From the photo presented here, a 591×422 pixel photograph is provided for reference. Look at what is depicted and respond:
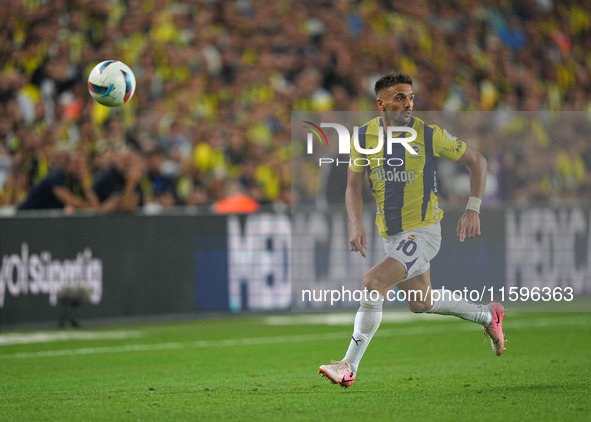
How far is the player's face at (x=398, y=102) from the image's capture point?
7816 mm

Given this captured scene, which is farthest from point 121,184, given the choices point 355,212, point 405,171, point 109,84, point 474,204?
point 474,204

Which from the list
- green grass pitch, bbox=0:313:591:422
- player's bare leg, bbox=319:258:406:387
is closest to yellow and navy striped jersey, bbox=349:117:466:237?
player's bare leg, bbox=319:258:406:387

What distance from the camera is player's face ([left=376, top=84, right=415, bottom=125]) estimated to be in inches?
308

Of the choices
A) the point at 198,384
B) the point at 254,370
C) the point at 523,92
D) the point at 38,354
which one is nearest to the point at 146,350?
the point at 38,354

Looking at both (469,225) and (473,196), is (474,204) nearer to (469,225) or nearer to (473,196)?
(473,196)

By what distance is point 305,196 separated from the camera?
51.9ft

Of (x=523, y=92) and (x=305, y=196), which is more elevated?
A: (x=523, y=92)

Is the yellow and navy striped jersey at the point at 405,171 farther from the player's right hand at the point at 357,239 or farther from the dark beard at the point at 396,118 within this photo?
the player's right hand at the point at 357,239

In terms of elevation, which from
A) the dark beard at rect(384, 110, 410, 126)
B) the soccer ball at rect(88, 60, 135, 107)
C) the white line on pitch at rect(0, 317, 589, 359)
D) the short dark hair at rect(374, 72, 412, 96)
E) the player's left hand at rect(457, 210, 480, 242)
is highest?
the soccer ball at rect(88, 60, 135, 107)

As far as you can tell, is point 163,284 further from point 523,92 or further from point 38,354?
point 523,92

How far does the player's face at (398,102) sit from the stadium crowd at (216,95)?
7299mm

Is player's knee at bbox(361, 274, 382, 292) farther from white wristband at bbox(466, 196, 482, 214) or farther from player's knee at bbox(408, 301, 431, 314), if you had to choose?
white wristband at bbox(466, 196, 482, 214)

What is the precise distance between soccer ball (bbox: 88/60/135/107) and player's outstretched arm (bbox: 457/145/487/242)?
3.28 m

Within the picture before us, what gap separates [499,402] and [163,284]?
26.4 ft
